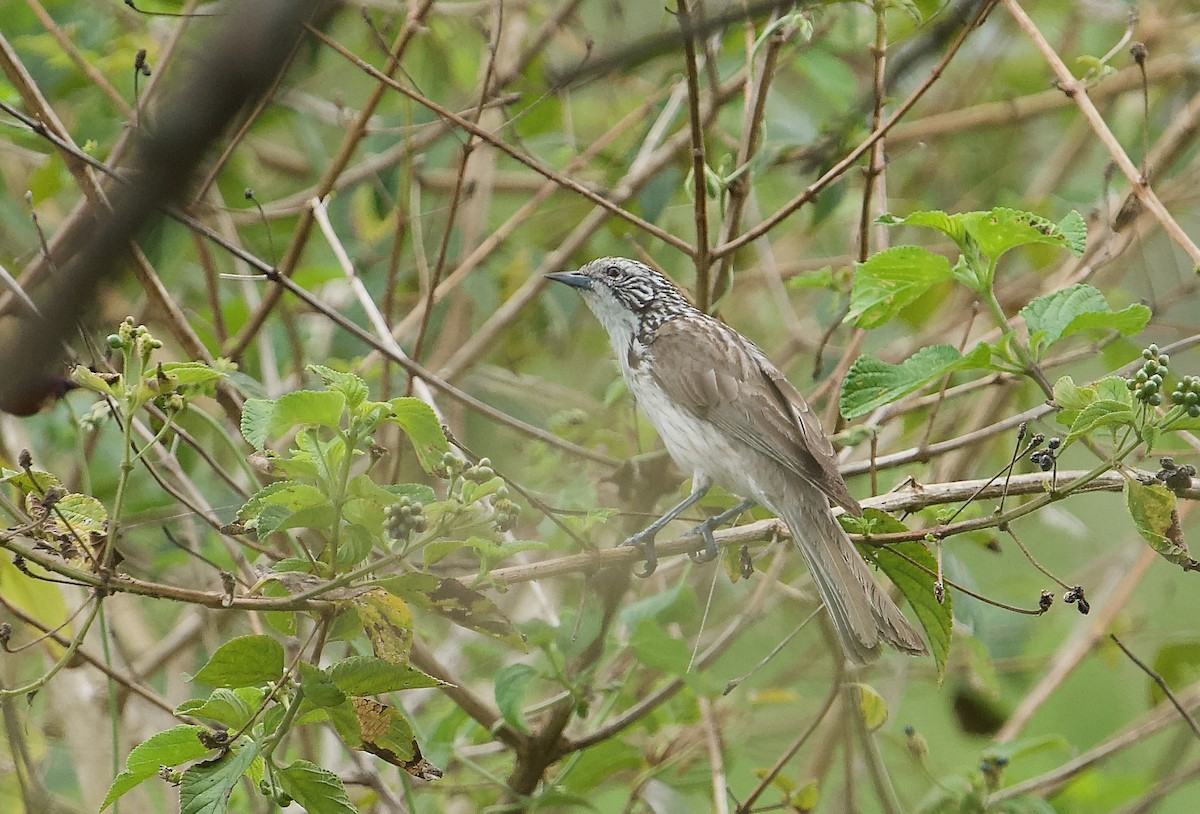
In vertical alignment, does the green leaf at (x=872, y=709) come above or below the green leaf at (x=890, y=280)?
below

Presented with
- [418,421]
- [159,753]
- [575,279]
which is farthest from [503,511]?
[575,279]

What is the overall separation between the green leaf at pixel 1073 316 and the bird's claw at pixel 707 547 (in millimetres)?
1020

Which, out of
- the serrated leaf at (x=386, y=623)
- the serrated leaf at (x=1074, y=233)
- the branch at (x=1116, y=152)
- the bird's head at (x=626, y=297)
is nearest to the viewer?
the serrated leaf at (x=386, y=623)

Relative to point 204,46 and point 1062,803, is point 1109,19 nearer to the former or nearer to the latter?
point 1062,803

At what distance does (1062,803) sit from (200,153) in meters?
4.48

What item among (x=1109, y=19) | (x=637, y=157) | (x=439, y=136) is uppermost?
(x=1109, y=19)

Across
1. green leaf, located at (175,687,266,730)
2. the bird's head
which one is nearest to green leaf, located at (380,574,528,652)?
green leaf, located at (175,687,266,730)

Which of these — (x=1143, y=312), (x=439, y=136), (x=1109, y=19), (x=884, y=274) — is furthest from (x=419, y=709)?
(x=1109, y=19)

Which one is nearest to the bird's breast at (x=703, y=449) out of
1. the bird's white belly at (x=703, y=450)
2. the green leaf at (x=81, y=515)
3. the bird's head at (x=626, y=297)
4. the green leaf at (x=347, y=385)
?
the bird's white belly at (x=703, y=450)

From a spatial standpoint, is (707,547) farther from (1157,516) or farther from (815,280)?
(1157,516)

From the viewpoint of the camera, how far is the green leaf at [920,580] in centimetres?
319

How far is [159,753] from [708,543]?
1602mm

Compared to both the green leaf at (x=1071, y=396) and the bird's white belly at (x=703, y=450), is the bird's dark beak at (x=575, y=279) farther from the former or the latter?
the green leaf at (x=1071, y=396)

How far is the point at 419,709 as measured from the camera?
520 cm
